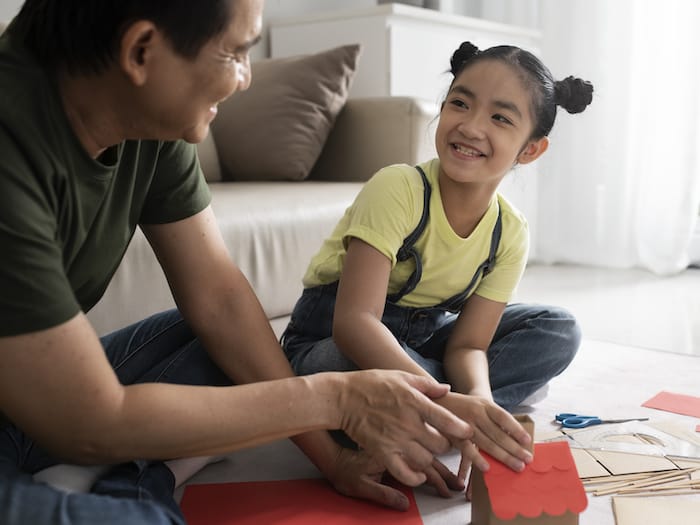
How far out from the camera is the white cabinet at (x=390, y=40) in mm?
2900

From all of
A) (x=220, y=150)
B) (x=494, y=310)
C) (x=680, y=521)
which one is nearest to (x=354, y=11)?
(x=220, y=150)

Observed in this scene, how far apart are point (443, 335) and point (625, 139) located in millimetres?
2052

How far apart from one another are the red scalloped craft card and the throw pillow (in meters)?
1.55

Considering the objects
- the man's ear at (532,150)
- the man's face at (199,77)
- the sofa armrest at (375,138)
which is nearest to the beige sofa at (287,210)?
the sofa armrest at (375,138)

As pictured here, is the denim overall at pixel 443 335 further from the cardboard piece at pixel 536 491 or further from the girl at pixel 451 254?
the cardboard piece at pixel 536 491

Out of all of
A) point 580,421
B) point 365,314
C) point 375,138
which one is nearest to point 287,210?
point 375,138

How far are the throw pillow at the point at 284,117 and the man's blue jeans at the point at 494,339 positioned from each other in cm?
98

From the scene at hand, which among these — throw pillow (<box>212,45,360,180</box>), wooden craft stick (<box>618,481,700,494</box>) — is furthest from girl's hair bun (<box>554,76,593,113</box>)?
throw pillow (<box>212,45,360,180</box>)

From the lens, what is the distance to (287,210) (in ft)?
6.82

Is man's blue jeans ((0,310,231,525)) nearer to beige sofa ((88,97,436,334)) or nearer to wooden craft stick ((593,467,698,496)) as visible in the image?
beige sofa ((88,97,436,334))

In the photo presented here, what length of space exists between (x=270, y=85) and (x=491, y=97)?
1.23 meters

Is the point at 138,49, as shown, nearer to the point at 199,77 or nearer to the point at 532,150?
the point at 199,77

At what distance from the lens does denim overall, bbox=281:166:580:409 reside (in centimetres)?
152

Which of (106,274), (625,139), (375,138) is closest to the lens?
(106,274)
